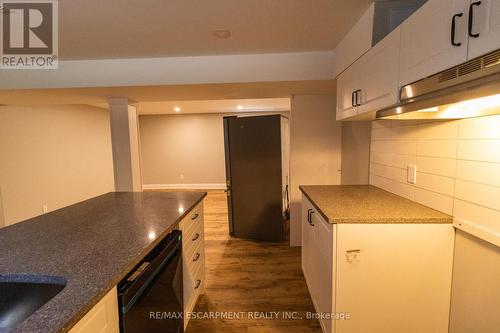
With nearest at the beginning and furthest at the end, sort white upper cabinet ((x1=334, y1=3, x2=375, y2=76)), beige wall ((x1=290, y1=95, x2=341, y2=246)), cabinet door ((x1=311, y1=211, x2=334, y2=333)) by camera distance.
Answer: cabinet door ((x1=311, y1=211, x2=334, y2=333))
white upper cabinet ((x1=334, y1=3, x2=375, y2=76))
beige wall ((x1=290, y1=95, x2=341, y2=246))

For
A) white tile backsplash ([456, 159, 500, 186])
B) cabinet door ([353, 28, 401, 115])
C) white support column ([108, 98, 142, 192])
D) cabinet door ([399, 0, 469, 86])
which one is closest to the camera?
cabinet door ([399, 0, 469, 86])

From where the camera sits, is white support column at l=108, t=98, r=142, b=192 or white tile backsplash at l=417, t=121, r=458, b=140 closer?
white tile backsplash at l=417, t=121, r=458, b=140

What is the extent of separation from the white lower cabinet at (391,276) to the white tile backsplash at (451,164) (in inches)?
→ 7.3

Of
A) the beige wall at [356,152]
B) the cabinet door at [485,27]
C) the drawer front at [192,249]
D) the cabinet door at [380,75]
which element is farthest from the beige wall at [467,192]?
the drawer front at [192,249]

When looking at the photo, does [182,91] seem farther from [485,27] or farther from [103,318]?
[485,27]

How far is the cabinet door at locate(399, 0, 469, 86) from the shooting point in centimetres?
83

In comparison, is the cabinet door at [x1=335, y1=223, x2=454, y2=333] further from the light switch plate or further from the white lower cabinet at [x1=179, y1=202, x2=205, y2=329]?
the white lower cabinet at [x1=179, y1=202, x2=205, y2=329]

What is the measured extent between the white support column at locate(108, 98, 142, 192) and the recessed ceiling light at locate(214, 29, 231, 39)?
1.72m

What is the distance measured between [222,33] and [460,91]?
1.54m

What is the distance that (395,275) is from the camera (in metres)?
1.27

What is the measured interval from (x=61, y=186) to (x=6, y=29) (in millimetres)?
3225

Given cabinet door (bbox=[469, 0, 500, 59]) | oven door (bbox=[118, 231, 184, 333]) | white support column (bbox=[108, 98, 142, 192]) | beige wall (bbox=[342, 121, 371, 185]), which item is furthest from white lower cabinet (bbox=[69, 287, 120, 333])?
beige wall (bbox=[342, 121, 371, 185])

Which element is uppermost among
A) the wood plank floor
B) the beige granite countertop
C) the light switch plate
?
the light switch plate

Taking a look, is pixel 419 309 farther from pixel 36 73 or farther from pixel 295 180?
pixel 36 73
